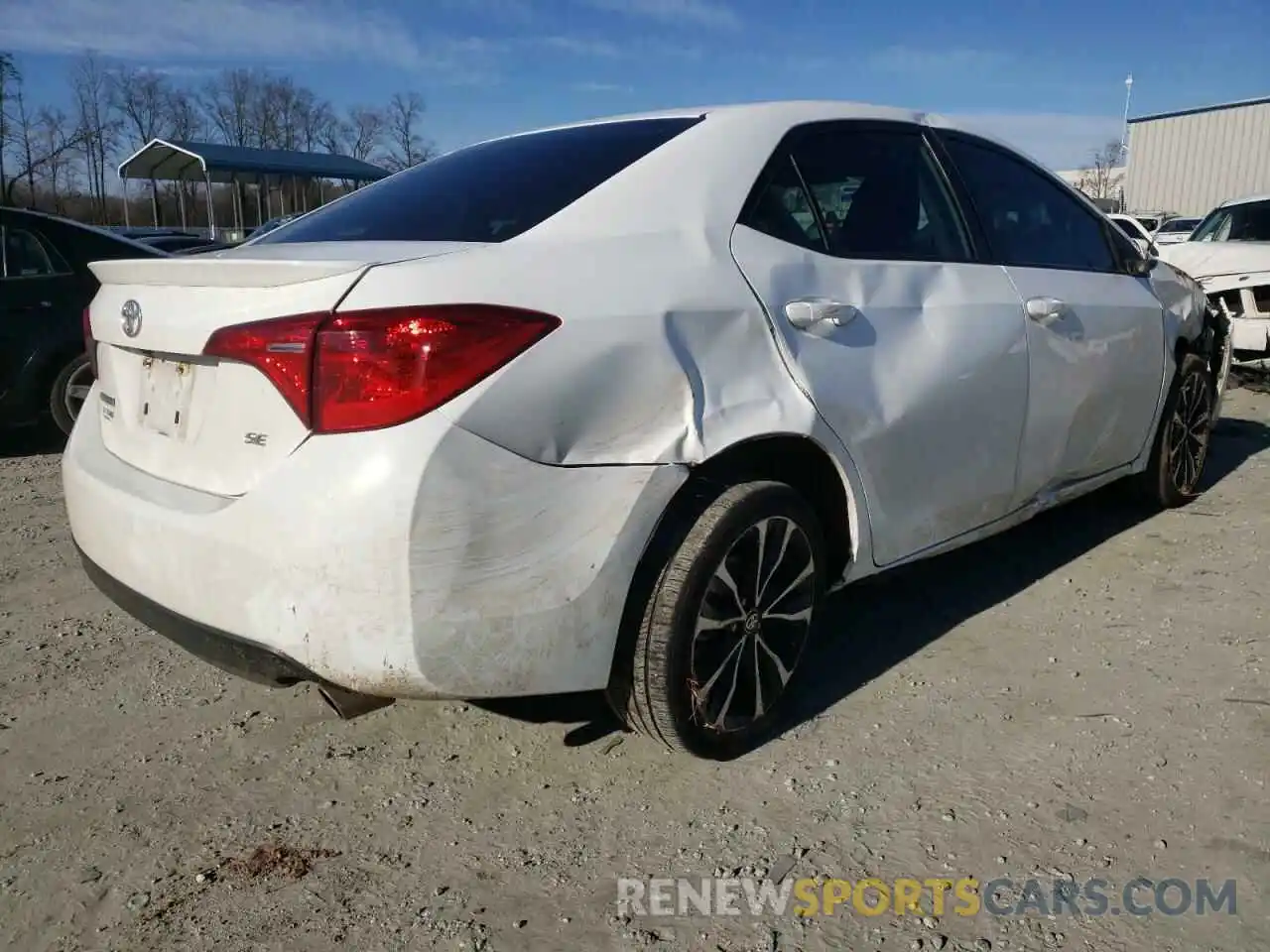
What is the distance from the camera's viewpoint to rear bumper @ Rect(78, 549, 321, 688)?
211cm

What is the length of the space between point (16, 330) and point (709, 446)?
5386 millimetres

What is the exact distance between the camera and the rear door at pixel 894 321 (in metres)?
2.65

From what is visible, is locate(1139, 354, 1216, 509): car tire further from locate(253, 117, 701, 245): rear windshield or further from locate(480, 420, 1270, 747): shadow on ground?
locate(253, 117, 701, 245): rear windshield

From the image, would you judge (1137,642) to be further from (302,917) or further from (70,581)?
(70,581)

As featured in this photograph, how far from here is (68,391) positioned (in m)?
6.28

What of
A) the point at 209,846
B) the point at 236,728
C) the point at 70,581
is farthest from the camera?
the point at 70,581

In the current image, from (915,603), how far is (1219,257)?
6640 mm

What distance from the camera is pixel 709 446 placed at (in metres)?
2.35

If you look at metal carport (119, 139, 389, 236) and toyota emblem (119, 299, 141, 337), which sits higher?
metal carport (119, 139, 389, 236)

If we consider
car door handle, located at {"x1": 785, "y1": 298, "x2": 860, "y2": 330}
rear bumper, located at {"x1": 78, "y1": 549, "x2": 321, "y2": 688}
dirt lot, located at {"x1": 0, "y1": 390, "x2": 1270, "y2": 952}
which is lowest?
dirt lot, located at {"x1": 0, "y1": 390, "x2": 1270, "y2": 952}

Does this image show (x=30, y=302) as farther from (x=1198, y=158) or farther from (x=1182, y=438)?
(x=1198, y=158)

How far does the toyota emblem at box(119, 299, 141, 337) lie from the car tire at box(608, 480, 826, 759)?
1.32 metres

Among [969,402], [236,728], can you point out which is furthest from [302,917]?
[969,402]

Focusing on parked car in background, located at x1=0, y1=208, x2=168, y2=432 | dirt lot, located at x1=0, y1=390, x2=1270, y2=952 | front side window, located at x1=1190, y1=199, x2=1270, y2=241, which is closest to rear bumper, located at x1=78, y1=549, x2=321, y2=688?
dirt lot, located at x1=0, y1=390, x2=1270, y2=952
